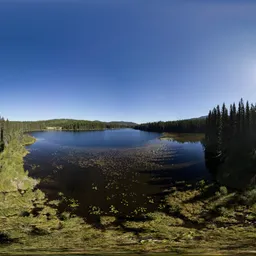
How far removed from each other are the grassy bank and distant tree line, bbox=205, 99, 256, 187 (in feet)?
26.2

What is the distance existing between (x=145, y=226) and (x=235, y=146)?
4220cm

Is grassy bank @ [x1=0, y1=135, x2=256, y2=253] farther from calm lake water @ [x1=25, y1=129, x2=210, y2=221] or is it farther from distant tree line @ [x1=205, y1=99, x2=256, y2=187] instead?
distant tree line @ [x1=205, y1=99, x2=256, y2=187]

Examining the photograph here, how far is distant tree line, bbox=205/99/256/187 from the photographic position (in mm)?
35375

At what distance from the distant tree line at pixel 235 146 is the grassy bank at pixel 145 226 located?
799 centimetres

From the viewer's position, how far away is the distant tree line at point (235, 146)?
116 ft

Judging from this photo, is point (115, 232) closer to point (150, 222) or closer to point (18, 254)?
point (150, 222)

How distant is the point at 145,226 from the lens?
63.8 feet

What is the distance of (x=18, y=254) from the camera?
10.8 meters

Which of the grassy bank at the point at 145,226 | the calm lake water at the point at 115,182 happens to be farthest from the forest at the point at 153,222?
the calm lake water at the point at 115,182

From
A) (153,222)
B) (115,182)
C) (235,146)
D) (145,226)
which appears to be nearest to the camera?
(145,226)

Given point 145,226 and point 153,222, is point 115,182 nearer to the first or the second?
point 153,222

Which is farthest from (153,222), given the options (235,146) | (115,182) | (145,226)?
(235,146)

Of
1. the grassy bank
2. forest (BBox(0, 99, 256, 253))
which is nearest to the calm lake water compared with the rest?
forest (BBox(0, 99, 256, 253))

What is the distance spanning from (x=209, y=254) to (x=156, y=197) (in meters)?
18.7
